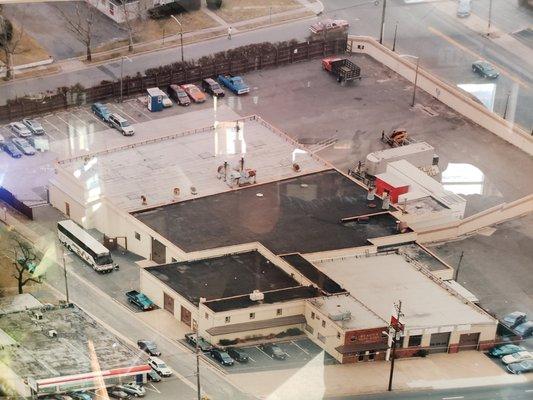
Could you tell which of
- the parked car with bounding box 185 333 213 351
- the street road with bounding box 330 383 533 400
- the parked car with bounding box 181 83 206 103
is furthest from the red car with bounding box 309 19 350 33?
the street road with bounding box 330 383 533 400

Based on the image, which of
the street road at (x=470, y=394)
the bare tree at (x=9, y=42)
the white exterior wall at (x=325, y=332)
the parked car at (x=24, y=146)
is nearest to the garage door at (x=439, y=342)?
the street road at (x=470, y=394)

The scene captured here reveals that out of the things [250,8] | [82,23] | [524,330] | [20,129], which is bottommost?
[524,330]

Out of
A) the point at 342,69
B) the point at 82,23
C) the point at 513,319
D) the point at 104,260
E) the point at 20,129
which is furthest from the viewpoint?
the point at 82,23

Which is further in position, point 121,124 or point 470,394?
point 121,124

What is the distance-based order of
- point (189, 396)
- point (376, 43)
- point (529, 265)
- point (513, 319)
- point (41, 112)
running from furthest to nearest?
point (376, 43), point (41, 112), point (529, 265), point (513, 319), point (189, 396)

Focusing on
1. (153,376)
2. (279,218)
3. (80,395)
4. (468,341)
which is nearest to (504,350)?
(468,341)

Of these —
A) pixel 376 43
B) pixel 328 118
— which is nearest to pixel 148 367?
pixel 328 118

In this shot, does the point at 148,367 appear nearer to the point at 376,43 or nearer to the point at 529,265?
the point at 529,265

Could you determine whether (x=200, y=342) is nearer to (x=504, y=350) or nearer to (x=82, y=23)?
(x=504, y=350)
